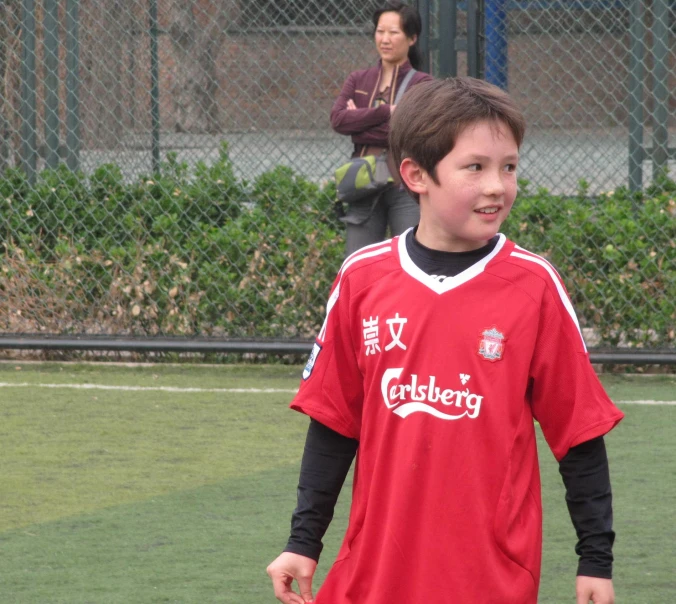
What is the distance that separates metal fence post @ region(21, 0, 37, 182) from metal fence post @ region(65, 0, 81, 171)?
0.23m

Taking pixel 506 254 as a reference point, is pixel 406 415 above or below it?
below

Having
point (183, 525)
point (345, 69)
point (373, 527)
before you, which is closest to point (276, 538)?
point (183, 525)

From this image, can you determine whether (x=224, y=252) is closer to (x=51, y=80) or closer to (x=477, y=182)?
(x=51, y=80)

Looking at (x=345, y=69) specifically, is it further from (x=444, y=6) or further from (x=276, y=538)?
(x=276, y=538)

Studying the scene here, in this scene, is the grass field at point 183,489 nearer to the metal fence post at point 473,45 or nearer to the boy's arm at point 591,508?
the boy's arm at point 591,508

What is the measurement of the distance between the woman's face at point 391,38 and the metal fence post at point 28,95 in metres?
2.57

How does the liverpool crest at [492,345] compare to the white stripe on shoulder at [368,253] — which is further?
the white stripe on shoulder at [368,253]

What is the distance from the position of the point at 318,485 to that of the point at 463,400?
321mm

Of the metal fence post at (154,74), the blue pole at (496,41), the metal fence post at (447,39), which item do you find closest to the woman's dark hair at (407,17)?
the metal fence post at (447,39)

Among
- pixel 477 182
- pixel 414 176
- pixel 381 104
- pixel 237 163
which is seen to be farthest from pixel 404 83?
pixel 477 182

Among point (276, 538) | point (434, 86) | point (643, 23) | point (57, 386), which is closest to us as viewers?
point (434, 86)

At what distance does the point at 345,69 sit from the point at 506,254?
5814 mm

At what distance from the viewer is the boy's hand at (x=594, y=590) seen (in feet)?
6.39

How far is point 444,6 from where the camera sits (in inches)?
264
